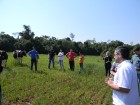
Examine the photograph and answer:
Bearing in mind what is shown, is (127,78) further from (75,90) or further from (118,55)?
(75,90)

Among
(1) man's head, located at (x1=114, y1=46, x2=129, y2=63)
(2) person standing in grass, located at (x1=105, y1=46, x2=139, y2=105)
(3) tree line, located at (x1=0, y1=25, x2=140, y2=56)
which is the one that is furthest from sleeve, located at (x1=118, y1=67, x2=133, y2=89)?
(3) tree line, located at (x1=0, y1=25, x2=140, y2=56)

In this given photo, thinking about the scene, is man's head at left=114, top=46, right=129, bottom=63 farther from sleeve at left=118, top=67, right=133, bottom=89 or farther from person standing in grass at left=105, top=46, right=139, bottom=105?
sleeve at left=118, top=67, right=133, bottom=89

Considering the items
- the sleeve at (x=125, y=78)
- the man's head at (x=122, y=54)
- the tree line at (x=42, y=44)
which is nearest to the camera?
the sleeve at (x=125, y=78)

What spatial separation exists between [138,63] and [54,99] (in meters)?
3.22

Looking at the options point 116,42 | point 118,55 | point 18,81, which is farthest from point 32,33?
point 118,55

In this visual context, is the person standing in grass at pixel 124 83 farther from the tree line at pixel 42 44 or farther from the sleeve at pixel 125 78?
the tree line at pixel 42 44

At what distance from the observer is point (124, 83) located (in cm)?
421

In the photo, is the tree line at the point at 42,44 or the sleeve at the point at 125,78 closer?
the sleeve at the point at 125,78

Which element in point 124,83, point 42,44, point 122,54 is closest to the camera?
point 124,83

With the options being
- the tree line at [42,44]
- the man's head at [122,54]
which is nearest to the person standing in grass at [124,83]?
the man's head at [122,54]

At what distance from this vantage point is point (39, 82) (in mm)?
14203

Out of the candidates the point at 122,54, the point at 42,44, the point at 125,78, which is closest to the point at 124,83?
the point at 125,78

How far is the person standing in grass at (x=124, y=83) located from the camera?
423 centimetres

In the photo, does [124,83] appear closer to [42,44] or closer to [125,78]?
[125,78]
